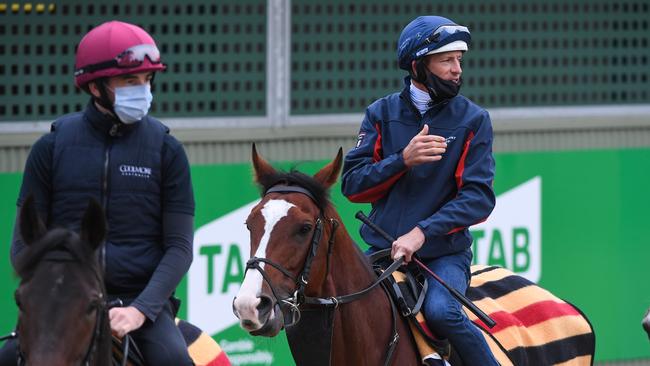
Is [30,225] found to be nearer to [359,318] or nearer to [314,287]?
[314,287]

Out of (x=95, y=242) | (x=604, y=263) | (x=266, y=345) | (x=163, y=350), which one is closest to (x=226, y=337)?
(x=266, y=345)

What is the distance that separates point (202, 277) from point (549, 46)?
3.72m

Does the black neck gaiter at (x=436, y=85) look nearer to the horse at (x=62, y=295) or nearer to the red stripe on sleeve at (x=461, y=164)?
the red stripe on sleeve at (x=461, y=164)

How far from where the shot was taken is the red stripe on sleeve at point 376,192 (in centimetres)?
621

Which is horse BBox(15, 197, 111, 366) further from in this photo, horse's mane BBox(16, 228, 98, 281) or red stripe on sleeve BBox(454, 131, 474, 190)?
red stripe on sleeve BBox(454, 131, 474, 190)

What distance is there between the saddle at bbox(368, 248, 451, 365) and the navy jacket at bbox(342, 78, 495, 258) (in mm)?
137

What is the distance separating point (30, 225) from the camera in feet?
14.1

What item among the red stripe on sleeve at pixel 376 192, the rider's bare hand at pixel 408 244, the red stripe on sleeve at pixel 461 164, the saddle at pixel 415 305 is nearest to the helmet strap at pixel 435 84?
the red stripe on sleeve at pixel 461 164

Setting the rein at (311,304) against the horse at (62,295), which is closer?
the horse at (62,295)

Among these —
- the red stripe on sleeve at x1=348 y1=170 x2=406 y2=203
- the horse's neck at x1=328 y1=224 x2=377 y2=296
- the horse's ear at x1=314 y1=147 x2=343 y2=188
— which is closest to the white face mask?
the horse's ear at x1=314 y1=147 x2=343 y2=188

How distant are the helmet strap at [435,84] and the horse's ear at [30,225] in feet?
7.98

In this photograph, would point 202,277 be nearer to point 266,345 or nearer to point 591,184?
point 266,345

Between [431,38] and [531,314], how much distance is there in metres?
1.72

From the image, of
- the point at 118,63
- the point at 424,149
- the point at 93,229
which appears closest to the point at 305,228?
the point at 424,149
